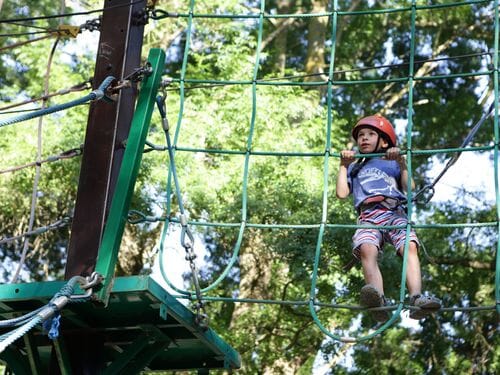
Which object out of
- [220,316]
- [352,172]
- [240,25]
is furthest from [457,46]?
[352,172]

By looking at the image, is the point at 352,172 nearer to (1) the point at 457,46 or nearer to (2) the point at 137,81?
(2) the point at 137,81

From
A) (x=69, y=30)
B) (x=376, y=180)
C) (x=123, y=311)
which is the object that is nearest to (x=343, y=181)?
(x=376, y=180)

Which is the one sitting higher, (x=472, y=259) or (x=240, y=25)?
(x=240, y=25)

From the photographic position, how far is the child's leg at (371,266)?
436cm

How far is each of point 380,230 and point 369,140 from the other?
39cm

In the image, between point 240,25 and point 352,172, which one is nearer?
point 352,172

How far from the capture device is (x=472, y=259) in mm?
10070

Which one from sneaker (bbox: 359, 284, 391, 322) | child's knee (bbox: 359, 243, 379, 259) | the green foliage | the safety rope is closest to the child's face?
child's knee (bbox: 359, 243, 379, 259)

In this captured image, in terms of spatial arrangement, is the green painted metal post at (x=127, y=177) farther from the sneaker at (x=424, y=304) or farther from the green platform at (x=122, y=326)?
the sneaker at (x=424, y=304)

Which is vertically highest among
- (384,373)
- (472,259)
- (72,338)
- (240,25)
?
(240,25)

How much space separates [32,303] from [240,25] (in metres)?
6.74

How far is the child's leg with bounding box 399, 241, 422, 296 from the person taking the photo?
14.3 feet

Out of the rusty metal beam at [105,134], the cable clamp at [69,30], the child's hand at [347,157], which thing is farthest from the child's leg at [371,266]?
the cable clamp at [69,30]

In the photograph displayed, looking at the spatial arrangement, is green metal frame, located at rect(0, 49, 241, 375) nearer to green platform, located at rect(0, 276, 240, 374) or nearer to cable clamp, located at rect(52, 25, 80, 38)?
green platform, located at rect(0, 276, 240, 374)
